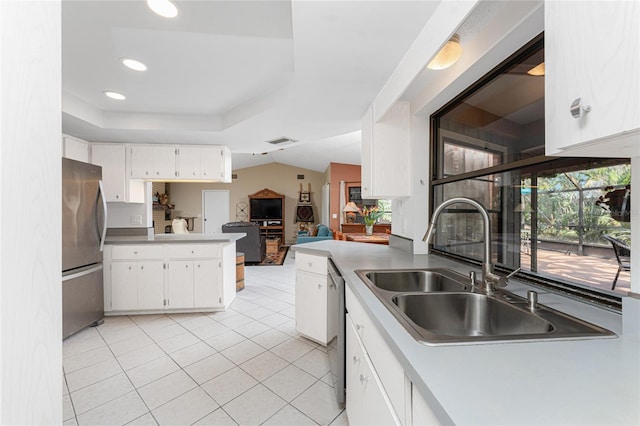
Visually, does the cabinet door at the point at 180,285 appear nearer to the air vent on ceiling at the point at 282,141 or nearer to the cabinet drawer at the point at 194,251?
the cabinet drawer at the point at 194,251

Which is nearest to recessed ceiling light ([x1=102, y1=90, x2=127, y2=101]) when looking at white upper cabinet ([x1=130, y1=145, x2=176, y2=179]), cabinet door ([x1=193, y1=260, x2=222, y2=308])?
white upper cabinet ([x1=130, y1=145, x2=176, y2=179])

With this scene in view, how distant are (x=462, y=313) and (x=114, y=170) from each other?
407 centimetres

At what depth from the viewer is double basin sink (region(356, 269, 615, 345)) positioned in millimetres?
774

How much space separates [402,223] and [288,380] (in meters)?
1.58

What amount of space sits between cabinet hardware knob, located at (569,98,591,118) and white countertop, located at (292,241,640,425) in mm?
539

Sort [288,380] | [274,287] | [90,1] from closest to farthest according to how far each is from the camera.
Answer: [90,1], [288,380], [274,287]

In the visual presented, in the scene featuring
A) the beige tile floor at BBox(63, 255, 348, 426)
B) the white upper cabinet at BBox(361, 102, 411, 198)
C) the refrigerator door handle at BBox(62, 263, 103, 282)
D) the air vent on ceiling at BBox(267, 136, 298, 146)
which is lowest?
the beige tile floor at BBox(63, 255, 348, 426)

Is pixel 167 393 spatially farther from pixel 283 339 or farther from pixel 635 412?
pixel 635 412

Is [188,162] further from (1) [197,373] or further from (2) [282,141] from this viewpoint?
(1) [197,373]

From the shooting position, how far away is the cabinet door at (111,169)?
3506mm

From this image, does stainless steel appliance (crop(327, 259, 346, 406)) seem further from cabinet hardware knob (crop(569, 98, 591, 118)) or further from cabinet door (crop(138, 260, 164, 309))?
cabinet door (crop(138, 260, 164, 309))

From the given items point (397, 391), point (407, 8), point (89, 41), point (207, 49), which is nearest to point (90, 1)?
point (89, 41)

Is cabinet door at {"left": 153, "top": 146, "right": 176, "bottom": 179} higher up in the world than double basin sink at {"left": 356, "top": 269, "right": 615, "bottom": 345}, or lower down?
higher up

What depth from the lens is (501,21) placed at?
1263mm
